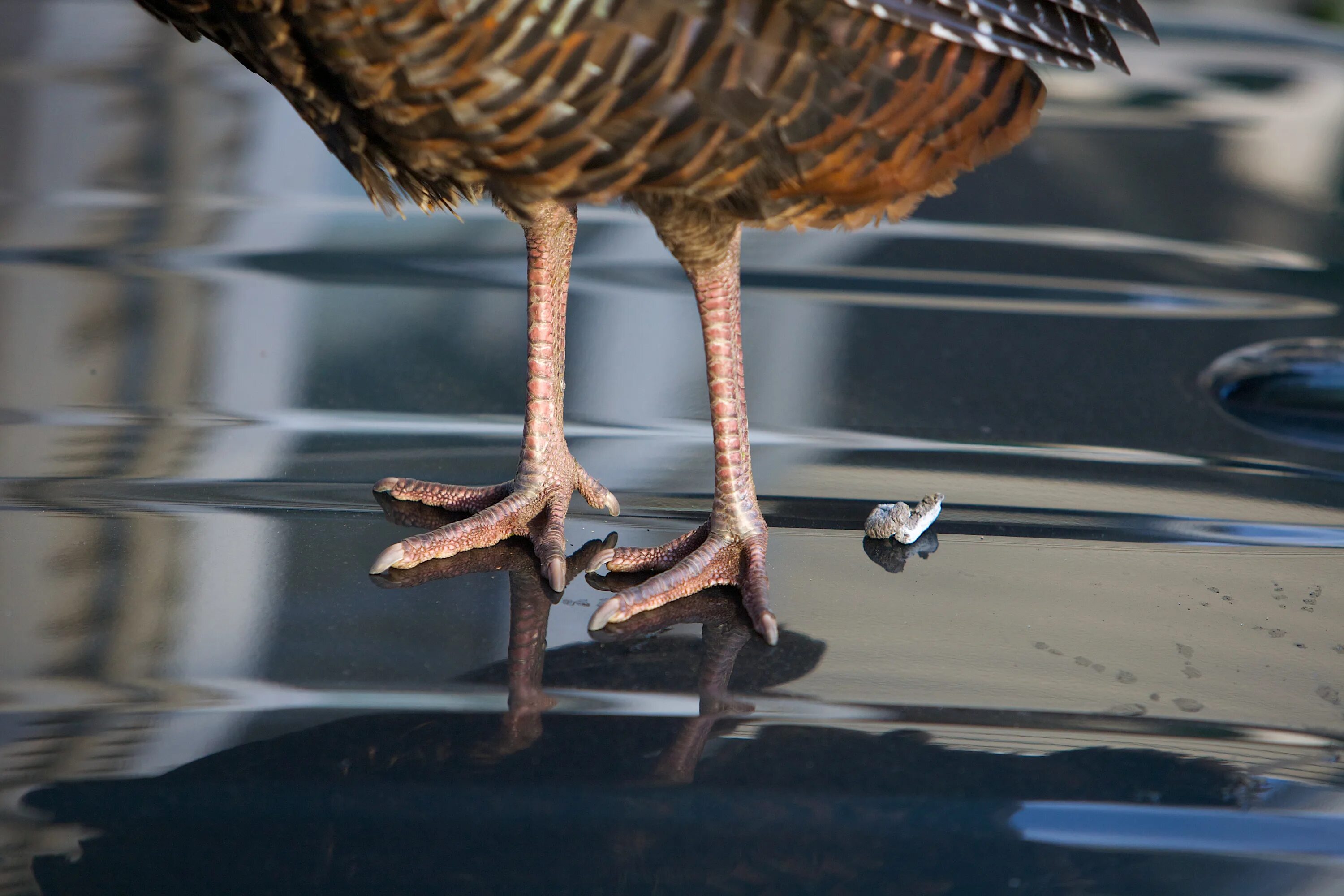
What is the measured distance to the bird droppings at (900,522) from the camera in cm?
155

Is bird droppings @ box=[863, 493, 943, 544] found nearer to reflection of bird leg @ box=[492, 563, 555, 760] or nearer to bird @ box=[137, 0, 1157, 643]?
bird @ box=[137, 0, 1157, 643]

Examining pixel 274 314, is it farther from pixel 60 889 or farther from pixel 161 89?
pixel 60 889

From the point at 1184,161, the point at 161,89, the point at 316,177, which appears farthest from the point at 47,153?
the point at 1184,161

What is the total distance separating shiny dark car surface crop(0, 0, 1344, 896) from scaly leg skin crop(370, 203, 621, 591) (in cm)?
5

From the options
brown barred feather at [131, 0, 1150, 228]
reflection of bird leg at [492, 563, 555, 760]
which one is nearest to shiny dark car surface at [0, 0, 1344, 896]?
reflection of bird leg at [492, 563, 555, 760]

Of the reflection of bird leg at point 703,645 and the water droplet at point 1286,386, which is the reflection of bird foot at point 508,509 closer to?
the reflection of bird leg at point 703,645

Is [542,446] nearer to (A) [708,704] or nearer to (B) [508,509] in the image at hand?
(B) [508,509]

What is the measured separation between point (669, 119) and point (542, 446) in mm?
539

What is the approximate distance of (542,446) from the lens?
1.62m

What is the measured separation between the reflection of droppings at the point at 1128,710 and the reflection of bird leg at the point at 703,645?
0.38 metres

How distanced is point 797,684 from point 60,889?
0.70 meters

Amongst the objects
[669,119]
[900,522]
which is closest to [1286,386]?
[900,522]

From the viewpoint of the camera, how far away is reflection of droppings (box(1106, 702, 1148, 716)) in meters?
1.23

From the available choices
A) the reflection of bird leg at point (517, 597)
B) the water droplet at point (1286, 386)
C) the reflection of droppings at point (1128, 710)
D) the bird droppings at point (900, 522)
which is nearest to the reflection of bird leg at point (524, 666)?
the reflection of bird leg at point (517, 597)
